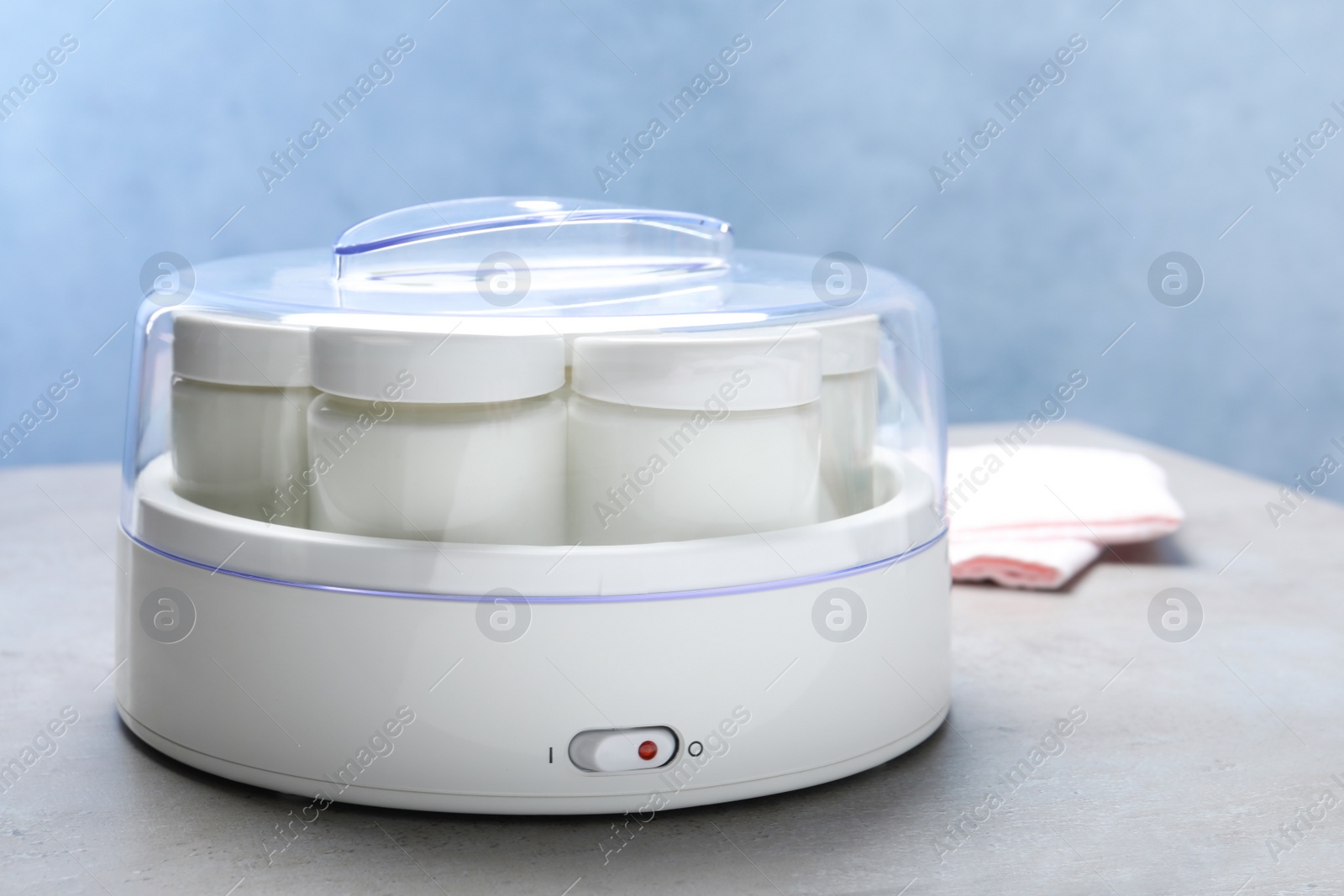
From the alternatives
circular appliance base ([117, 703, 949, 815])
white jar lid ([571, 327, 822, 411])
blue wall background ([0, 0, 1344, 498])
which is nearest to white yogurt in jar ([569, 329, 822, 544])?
white jar lid ([571, 327, 822, 411])

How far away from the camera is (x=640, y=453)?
56 cm

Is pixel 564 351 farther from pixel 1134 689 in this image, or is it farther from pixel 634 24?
pixel 634 24

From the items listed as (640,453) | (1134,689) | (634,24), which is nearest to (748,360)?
(640,453)

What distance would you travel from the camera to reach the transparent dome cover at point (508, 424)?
55 centimetres

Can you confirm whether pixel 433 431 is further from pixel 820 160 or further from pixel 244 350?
pixel 820 160

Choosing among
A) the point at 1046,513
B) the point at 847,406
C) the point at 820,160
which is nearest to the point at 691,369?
the point at 847,406

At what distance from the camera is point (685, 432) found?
56 cm

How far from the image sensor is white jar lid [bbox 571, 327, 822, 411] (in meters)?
0.56

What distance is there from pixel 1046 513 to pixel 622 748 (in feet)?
1.83

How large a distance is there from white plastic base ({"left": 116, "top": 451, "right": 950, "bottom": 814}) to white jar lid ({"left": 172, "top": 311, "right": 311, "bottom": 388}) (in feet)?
0.23

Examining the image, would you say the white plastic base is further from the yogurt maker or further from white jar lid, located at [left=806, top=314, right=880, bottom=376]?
white jar lid, located at [left=806, top=314, right=880, bottom=376]

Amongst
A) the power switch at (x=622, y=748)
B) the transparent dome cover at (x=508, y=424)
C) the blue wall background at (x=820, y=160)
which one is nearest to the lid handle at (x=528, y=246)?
the transparent dome cover at (x=508, y=424)

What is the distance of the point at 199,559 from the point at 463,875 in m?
0.20

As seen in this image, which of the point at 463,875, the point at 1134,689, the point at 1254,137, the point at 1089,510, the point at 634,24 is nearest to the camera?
the point at 463,875
